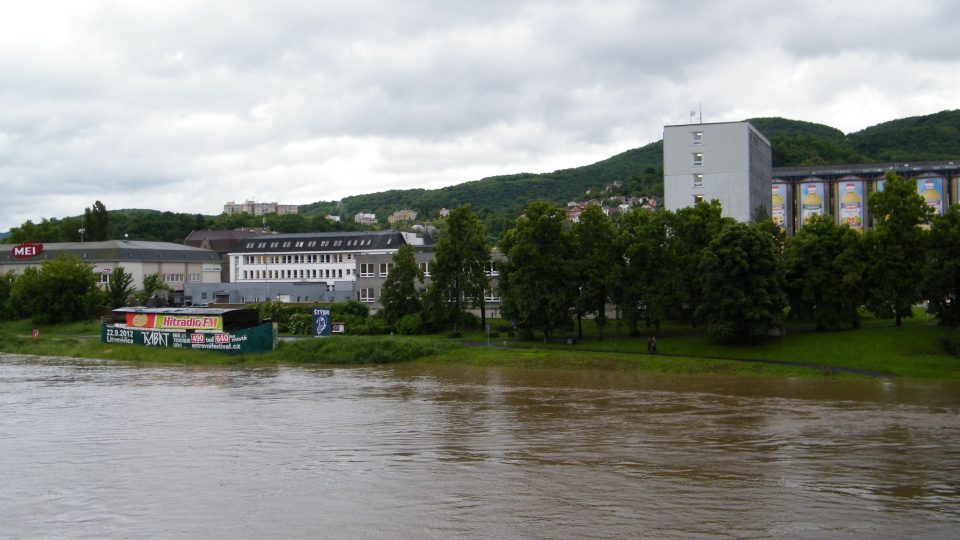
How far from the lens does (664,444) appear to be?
77.2 ft

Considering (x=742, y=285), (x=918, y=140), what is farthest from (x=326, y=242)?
(x=918, y=140)

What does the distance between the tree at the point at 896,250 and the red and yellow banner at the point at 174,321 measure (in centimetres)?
3842

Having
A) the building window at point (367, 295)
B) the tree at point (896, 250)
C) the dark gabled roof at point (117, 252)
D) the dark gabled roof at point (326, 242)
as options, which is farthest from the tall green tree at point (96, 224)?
the tree at point (896, 250)

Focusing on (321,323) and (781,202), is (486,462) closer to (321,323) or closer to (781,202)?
(321,323)

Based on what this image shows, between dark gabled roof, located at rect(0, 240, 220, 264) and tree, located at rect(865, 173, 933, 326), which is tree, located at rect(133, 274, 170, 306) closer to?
dark gabled roof, located at rect(0, 240, 220, 264)

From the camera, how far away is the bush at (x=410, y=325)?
61.5 metres

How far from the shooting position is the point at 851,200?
107 metres

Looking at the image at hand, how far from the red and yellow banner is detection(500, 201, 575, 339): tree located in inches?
735

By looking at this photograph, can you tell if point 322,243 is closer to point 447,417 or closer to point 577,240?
point 577,240

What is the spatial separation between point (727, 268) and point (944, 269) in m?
10.3

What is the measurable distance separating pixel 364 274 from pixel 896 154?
389ft

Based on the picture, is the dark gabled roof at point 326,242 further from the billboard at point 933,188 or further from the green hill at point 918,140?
the green hill at point 918,140

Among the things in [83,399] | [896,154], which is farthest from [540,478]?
[896,154]

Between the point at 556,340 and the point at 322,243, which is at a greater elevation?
the point at 322,243
